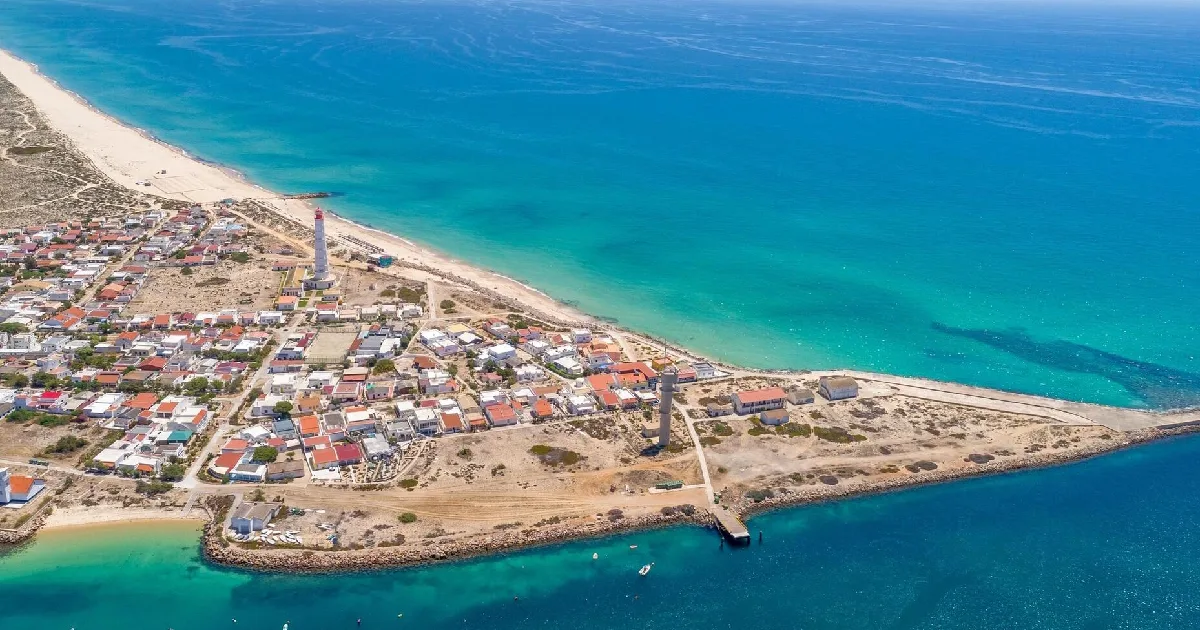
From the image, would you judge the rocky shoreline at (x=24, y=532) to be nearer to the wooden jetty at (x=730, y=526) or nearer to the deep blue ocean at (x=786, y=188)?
the wooden jetty at (x=730, y=526)

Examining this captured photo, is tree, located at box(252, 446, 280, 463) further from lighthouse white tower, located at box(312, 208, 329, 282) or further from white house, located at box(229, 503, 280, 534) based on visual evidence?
lighthouse white tower, located at box(312, 208, 329, 282)

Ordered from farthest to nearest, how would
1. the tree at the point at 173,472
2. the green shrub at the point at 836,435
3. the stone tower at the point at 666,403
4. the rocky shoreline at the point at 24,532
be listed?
the green shrub at the point at 836,435 → the stone tower at the point at 666,403 → the tree at the point at 173,472 → the rocky shoreline at the point at 24,532

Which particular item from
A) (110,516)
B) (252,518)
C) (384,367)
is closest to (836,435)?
(384,367)

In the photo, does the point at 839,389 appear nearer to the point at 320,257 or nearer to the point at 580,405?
the point at 580,405

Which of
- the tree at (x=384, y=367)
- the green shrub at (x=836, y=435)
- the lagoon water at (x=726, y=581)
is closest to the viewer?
the lagoon water at (x=726, y=581)

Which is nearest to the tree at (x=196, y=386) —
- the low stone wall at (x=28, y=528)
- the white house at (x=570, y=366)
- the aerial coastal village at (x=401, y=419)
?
the aerial coastal village at (x=401, y=419)

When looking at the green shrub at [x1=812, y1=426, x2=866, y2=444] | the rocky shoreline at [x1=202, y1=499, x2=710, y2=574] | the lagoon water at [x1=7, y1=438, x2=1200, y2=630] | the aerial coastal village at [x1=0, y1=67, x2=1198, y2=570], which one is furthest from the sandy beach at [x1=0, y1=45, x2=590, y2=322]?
the lagoon water at [x1=7, y1=438, x2=1200, y2=630]
